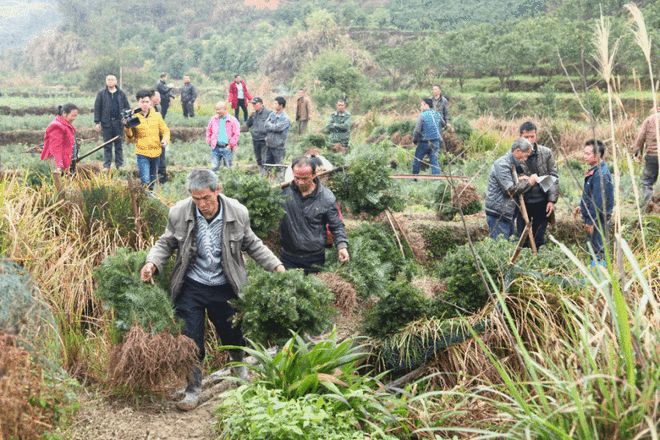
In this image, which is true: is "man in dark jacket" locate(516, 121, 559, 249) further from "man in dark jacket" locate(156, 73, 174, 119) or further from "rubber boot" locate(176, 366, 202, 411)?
"man in dark jacket" locate(156, 73, 174, 119)

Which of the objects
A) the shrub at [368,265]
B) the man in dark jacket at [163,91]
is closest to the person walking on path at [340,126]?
the shrub at [368,265]

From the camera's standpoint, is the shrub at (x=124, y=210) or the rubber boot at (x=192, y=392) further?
the shrub at (x=124, y=210)

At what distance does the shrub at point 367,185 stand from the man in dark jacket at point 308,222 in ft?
4.14

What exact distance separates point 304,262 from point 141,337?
Answer: 7.15ft

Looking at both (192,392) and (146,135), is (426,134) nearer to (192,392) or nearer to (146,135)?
(146,135)

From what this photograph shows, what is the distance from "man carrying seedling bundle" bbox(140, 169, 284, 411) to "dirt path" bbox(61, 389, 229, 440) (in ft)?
0.50

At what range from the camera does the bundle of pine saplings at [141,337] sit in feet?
19.0

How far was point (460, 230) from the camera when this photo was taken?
10938mm

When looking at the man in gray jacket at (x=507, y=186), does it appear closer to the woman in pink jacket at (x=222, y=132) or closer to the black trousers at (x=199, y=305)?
the black trousers at (x=199, y=305)

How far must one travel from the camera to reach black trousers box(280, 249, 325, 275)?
25.0 feet

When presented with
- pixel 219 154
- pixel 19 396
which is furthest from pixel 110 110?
pixel 19 396

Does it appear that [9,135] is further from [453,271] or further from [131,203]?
[453,271]

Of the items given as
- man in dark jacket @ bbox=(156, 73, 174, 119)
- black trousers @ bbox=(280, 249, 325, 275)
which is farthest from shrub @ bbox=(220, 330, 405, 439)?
man in dark jacket @ bbox=(156, 73, 174, 119)

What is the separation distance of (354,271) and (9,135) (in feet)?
59.7
